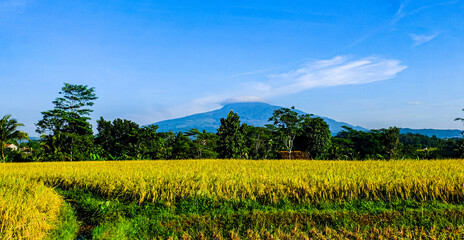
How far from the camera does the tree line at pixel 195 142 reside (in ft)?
78.0

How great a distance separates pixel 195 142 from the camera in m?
28.2

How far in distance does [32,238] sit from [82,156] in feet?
71.3

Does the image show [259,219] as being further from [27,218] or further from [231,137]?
[231,137]

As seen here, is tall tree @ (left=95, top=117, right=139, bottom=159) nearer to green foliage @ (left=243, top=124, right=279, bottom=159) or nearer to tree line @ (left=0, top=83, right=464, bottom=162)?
tree line @ (left=0, top=83, right=464, bottom=162)

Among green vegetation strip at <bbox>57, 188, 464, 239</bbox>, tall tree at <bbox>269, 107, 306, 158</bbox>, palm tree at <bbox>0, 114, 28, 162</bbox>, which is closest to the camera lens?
green vegetation strip at <bbox>57, 188, 464, 239</bbox>

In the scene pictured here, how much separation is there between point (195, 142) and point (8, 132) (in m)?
15.5

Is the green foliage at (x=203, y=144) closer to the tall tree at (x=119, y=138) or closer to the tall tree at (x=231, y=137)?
the tall tree at (x=231, y=137)

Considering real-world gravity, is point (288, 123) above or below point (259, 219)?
above

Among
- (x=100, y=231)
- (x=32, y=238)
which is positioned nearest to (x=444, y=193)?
(x=100, y=231)

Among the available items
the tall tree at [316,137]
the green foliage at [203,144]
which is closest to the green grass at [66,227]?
the green foliage at [203,144]

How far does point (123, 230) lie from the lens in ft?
18.1

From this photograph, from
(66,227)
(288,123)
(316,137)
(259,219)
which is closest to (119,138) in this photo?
(288,123)

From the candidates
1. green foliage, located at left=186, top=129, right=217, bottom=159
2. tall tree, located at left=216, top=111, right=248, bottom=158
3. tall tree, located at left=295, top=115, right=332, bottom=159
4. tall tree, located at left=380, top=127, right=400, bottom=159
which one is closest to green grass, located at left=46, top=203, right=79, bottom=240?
tall tree, located at left=216, top=111, right=248, bottom=158

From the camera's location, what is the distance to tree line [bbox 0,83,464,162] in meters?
23.8
